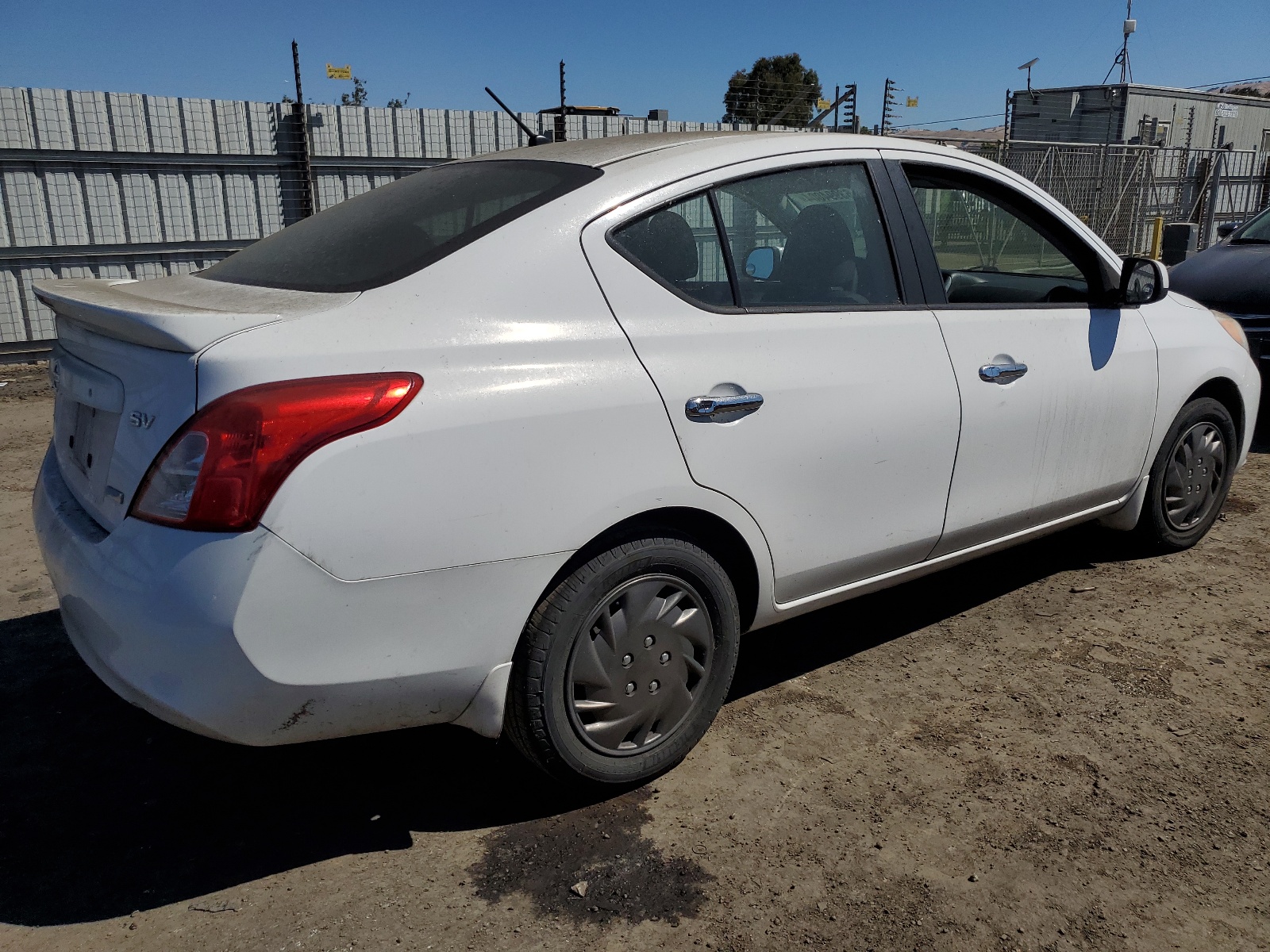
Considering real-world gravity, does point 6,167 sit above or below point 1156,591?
above

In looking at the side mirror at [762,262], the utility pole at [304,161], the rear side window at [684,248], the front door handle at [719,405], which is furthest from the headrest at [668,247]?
the utility pole at [304,161]

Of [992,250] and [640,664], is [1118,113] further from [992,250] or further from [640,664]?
[640,664]

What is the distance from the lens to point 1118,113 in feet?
80.1

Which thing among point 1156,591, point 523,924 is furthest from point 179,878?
point 1156,591

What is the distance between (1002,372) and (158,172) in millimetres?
9518

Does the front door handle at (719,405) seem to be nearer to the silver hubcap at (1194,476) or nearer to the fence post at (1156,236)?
the silver hubcap at (1194,476)

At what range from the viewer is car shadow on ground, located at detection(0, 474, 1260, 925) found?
2.41m

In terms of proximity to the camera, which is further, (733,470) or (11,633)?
(11,633)

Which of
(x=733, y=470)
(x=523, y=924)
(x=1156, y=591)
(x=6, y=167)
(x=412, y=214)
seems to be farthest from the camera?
(x=6, y=167)

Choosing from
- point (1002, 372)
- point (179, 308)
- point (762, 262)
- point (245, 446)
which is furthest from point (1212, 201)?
point (245, 446)

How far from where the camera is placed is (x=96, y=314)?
234 centimetres

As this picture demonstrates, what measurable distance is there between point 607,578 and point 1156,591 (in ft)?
8.94

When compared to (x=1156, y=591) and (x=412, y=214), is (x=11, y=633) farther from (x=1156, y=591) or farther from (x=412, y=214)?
(x=1156, y=591)

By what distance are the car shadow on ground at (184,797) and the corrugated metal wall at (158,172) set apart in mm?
7612
